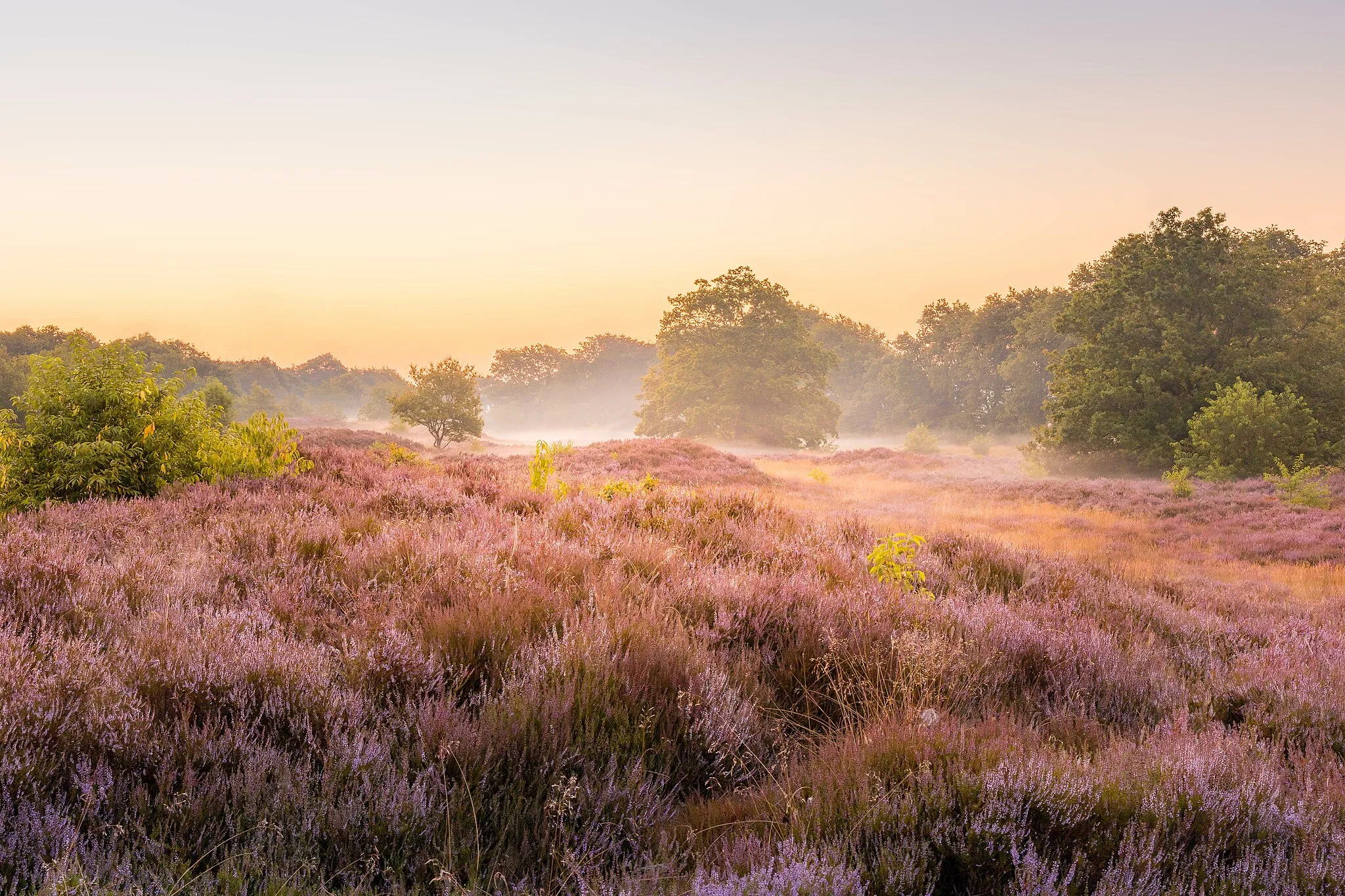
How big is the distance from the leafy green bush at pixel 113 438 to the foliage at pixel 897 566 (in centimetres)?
684

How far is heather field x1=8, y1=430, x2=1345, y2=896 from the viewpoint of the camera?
1667mm

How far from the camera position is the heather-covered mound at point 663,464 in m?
18.1

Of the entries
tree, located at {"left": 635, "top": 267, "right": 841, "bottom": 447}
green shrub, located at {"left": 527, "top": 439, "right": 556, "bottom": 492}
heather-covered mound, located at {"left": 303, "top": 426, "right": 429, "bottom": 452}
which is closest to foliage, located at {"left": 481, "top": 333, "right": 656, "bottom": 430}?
tree, located at {"left": 635, "top": 267, "right": 841, "bottom": 447}

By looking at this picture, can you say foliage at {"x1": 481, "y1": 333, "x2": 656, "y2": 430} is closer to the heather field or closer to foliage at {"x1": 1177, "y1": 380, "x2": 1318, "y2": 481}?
foliage at {"x1": 1177, "y1": 380, "x2": 1318, "y2": 481}

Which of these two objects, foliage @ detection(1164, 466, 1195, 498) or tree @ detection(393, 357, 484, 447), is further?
tree @ detection(393, 357, 484, 447)

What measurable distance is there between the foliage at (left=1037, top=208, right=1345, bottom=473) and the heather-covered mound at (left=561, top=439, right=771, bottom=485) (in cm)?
1526

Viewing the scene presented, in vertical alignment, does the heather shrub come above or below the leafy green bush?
below

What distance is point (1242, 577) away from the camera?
933cm

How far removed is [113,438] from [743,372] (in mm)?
45624

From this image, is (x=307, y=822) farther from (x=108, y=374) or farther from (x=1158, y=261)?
(x=1158, y=261)

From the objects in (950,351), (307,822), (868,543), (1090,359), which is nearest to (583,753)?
(307,822)

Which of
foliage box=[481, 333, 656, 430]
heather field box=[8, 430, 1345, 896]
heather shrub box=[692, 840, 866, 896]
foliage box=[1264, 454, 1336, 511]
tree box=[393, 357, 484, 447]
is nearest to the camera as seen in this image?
heather shrub box=[692, 840, 866, 896]

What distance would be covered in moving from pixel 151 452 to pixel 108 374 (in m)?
1.06

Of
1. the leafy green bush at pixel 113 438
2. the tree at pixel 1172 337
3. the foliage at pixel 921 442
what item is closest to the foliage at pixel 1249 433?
the tree at pixel 1172 337
